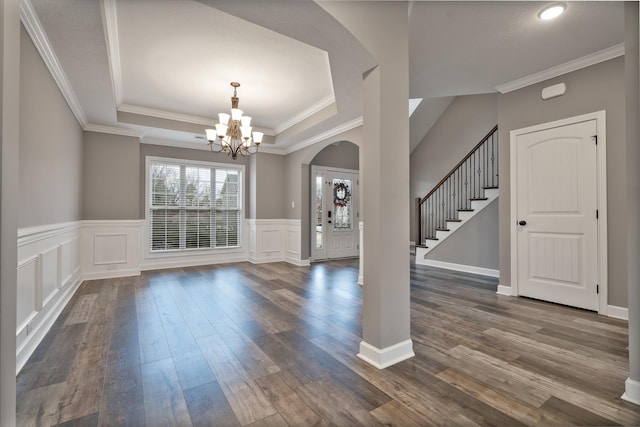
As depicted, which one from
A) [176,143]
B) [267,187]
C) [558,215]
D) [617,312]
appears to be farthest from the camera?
[267,187]

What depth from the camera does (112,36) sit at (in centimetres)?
266

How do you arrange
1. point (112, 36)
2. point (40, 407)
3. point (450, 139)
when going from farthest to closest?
1. point (450, 139)
2. point (112, 36)
3. point (40, 407)

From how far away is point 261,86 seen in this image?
12.7 ft

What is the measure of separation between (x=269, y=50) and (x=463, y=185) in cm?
490

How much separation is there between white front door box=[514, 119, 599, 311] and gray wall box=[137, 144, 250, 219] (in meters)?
5.13

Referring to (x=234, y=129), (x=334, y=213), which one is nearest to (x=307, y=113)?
(x=234, y=129)

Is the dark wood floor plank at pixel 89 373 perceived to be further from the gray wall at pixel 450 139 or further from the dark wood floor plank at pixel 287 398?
the gray wall at pixel 450 139

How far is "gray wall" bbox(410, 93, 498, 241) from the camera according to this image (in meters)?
6.55

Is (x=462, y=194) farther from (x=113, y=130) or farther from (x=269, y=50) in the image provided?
(x=113, y=130)

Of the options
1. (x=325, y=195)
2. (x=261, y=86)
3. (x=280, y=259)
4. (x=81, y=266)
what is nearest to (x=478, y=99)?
(x=325, y=195)

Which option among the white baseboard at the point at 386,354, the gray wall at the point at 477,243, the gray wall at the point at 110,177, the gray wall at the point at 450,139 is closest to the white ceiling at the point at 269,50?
the gray wall at the point at 110,177

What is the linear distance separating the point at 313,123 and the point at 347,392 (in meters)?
4.04

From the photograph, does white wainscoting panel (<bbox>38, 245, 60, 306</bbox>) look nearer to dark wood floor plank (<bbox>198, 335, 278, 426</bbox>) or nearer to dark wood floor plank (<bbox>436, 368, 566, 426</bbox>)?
dark wood floor plank (<bbox>198, 335, 278, 426</bbox>)

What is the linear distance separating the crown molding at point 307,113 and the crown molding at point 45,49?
3.01 meters
